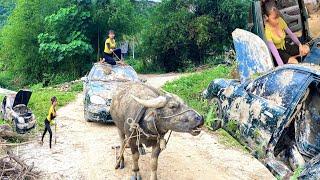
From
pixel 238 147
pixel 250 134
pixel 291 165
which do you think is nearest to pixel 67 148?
pixel 238 147

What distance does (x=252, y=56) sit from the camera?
8516mm

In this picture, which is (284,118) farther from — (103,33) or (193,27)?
(103,33)

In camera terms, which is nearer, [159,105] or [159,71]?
[159,105]

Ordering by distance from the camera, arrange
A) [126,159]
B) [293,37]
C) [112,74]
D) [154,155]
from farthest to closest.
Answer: [112,74] → [293,37] → [126,159] → [154,155]

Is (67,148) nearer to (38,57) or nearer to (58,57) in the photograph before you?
(58,57)

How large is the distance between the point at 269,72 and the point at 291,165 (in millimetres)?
1416

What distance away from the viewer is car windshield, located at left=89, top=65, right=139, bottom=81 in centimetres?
1272

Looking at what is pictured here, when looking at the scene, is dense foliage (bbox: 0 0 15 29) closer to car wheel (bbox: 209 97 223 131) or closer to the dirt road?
the dirt road

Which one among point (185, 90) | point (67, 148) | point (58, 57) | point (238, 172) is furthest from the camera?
point (58, 57)

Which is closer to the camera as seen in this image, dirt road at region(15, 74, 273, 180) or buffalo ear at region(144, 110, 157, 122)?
buffalo ear at region(144, 110, 157, 122)

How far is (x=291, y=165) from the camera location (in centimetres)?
669

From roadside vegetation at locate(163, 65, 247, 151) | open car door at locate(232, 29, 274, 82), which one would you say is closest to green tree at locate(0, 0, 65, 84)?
roadside vegetation at locate(163, 65, 247, 151)

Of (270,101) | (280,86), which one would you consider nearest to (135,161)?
(270,101)

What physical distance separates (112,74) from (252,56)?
5.23 meters
